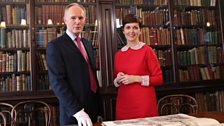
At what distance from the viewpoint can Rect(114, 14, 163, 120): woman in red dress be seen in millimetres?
1696

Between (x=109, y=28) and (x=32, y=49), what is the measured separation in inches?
36.7

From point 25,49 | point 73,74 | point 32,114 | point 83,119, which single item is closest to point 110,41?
point 25,49

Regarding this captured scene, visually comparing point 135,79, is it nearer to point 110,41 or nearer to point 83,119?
point 83,119

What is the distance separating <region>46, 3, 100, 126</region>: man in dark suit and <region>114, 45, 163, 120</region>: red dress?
247 mm

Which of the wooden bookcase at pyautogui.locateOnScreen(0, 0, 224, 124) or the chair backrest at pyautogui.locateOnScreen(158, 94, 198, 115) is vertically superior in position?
the wooden bookcase at pyautogui.locateOnScreen(0, 0, 224, 124)

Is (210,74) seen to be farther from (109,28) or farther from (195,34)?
(109,28)

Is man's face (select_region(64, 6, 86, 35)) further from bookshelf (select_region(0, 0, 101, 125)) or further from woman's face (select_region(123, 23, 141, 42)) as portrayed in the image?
bookshelf (select_region(0, 0, 101, 125))

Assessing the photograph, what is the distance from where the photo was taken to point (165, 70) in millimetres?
3078

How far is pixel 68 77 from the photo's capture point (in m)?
1.43

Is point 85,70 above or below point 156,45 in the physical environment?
below

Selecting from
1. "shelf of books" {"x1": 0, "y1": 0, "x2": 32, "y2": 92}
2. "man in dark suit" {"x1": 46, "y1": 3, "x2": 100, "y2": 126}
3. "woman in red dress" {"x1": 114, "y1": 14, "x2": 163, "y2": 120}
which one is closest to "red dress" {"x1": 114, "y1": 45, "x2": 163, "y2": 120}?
"woman in red dress" {"x1": 114, "y1": 14, "x2": 163, "y2": 120}

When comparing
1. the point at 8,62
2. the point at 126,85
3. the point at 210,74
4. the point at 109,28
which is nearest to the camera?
the point at 126,85

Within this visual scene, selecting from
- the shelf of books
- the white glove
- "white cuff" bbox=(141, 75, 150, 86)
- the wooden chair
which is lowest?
the wooden chair

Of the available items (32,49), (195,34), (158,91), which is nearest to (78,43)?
(32,49)
